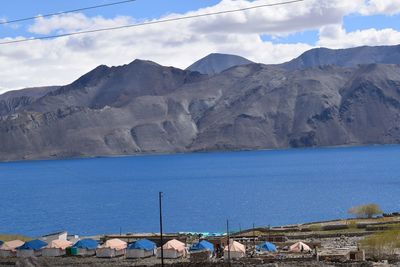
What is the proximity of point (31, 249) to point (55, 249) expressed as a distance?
2.05 meters

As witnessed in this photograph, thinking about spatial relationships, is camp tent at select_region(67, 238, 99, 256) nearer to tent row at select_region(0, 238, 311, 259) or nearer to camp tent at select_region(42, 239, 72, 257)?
tent row at select_region(0, 238, 311, 259)

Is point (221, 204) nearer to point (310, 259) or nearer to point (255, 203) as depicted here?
point (255, 203)

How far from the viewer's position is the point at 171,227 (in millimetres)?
106438

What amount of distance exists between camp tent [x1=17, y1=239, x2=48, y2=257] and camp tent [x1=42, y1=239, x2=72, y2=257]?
20.4 inches

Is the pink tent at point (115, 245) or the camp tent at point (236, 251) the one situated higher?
the pink tent at point (115, 245)

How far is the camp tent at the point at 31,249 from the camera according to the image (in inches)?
2408

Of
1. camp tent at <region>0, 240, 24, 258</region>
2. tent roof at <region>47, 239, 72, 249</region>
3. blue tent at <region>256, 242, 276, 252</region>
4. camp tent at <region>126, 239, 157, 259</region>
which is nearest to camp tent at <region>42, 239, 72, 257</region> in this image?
tent roof at <region>47, 239, 72, 249</region>

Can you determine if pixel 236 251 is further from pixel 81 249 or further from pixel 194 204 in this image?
pixel 194 204

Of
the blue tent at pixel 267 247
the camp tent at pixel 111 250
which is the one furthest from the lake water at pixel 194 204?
the blue tent at pixel 267 247

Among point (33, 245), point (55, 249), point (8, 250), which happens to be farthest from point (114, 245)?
point (8, 250)

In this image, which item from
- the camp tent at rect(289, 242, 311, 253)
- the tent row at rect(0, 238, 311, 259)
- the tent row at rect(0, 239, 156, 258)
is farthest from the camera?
A: the tent row at rect(0, 239, 156, 258)

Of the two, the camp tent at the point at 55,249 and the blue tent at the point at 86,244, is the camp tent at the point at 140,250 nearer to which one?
the blue tent at the point at 86,244

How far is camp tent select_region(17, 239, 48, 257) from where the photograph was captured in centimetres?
6116

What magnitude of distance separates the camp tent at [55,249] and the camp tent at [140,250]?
6029 mm
